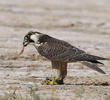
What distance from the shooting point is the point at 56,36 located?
1372 centimetres

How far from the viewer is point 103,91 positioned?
8.27 m

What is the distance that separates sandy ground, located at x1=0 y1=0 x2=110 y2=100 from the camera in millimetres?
8477

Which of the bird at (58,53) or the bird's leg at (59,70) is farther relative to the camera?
the bird's leg at (59,70)

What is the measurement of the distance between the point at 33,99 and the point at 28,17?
10.2 metres

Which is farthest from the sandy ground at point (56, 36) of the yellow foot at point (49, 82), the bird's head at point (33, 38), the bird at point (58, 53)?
the bird's head at point (33, 38)

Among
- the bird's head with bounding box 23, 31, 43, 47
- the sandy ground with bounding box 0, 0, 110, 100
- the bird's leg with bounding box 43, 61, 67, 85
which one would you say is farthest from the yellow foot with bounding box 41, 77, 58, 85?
the bird's head with bounding box 23, 31, 43, 47

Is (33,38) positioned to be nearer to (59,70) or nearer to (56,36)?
(59,70)

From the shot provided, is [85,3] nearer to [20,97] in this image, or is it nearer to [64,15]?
[64,15]

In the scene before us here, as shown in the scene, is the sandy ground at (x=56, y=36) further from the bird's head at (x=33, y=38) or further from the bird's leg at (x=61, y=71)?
the bird's head at (x=33, y=38)

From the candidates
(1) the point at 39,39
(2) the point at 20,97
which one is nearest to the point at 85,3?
(1) the point at 39,39

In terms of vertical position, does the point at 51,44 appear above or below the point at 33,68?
above

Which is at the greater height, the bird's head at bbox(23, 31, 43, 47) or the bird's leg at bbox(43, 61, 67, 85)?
the bird's head at bbox(23, 31, 43, 47)

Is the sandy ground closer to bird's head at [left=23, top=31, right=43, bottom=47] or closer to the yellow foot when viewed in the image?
the yellow foot

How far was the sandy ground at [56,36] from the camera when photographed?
8477 millimetres
